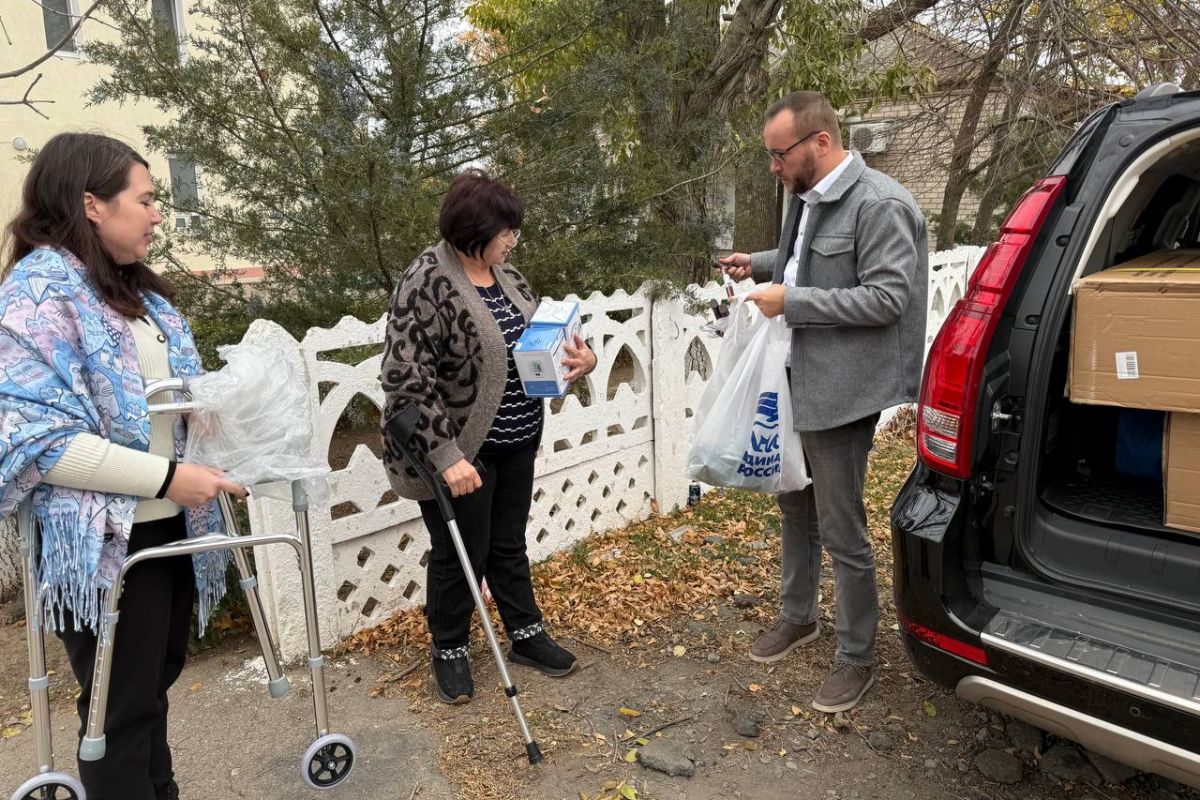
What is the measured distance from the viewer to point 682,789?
8.71ft

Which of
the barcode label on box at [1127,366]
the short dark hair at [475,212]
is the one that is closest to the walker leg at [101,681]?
the short dark hair at [475,212]

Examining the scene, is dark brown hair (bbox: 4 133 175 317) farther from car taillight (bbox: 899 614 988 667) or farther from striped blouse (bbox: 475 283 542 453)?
car taillight (bbox: 899 614 988 667)

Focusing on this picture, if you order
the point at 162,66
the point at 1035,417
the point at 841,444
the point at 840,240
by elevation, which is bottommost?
the point at 841,444

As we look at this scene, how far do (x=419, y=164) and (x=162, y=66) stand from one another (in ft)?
3.76

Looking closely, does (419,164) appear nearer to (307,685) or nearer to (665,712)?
(307,685)

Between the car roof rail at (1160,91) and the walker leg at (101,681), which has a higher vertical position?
the car roof rail at (1160,91)

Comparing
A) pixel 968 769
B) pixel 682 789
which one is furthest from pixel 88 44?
pixel 968 769

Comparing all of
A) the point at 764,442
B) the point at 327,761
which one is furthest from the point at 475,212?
the point at 327,761

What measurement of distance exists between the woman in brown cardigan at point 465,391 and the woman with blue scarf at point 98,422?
750 mm

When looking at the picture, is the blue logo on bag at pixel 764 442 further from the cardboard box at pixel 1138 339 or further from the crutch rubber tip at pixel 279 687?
the crutch rubber tip at pixel 279 687

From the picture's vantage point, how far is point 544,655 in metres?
3.36

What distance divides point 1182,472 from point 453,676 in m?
2.44

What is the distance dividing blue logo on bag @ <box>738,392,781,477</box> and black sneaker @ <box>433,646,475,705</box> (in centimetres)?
129

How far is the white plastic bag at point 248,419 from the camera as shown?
199cm
